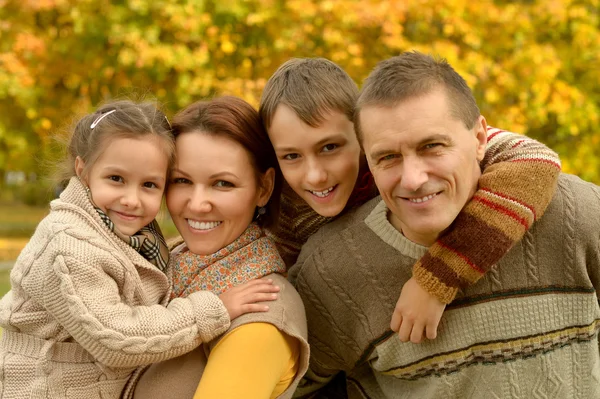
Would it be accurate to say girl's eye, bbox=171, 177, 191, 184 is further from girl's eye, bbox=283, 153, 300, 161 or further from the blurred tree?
the blurred tree

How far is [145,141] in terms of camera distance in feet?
9.23

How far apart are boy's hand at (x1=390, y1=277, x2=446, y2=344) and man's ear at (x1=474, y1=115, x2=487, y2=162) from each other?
0.54 metres

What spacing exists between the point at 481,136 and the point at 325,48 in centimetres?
560

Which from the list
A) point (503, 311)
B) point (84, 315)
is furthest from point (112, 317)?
point (503, 311)

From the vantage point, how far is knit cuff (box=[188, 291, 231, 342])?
8.34 feet

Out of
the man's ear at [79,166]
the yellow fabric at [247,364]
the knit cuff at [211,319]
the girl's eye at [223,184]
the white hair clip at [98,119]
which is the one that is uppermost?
the white hair clip at [98,119]

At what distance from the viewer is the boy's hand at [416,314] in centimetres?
256

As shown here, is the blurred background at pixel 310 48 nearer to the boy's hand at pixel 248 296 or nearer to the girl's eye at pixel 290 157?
the girl's eye at pixel 290 157

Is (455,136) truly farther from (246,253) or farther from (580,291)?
(246,253)

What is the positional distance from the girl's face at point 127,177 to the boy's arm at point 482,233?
1.09 meters

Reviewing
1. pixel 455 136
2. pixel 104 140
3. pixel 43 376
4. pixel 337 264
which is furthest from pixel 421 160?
pixel 43 376

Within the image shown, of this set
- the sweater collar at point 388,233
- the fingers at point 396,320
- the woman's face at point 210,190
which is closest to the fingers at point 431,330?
the fingers at point 396,320

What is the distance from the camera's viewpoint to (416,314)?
2607 millimetres

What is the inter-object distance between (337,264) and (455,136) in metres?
0.76
